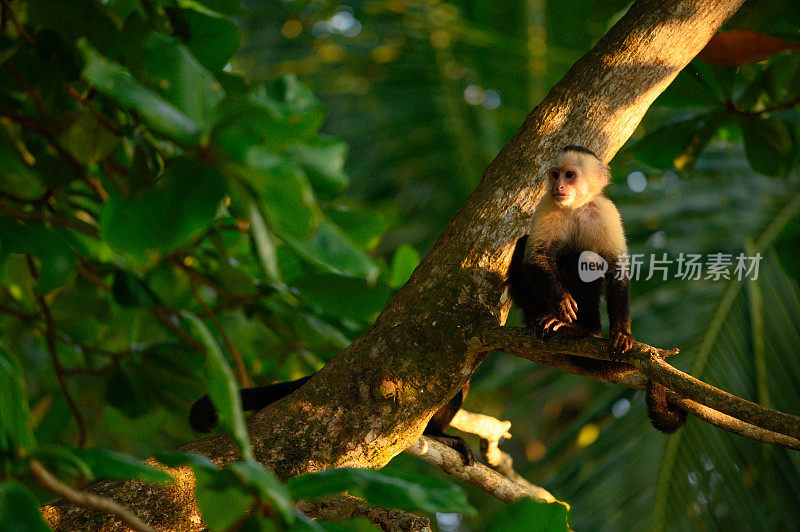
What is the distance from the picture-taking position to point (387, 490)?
35.7 inches

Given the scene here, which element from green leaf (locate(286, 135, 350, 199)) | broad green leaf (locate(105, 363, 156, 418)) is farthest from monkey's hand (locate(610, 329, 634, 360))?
broad green leaf (locate(105, 363, 156, 418))

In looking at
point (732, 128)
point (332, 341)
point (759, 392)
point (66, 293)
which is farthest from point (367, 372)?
point (759, 392)

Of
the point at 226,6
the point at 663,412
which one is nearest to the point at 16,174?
the point at 226,6

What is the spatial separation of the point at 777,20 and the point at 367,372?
4.83 ft

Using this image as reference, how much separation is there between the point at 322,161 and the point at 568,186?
107cm

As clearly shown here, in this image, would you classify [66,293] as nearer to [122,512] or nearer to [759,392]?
[122,512]

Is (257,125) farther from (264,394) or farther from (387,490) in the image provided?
(264,394)

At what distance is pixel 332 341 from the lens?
6.77 feet

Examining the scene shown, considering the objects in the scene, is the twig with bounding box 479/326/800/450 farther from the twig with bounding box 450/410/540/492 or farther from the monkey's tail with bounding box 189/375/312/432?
the monkey's tail with bounding box 189/375/312/432

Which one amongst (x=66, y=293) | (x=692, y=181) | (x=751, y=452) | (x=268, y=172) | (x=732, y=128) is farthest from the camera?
(x=692, y=181)

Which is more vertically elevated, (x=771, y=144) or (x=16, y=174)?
(x=771, y=144)

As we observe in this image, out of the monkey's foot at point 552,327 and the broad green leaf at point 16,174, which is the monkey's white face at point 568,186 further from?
the broad green leaf at point 16,174

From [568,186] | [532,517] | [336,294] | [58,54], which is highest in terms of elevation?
[568,186]

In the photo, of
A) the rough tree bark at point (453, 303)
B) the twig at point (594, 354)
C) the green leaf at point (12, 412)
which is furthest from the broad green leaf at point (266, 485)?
the twig at point (594, 354)
